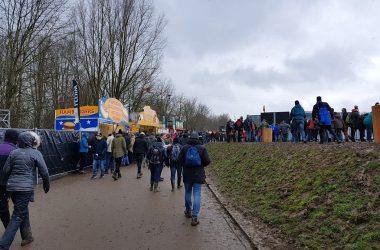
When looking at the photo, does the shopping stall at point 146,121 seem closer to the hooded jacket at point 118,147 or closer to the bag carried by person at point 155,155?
the hooded jacket at point 118,147

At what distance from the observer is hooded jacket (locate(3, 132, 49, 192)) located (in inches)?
217

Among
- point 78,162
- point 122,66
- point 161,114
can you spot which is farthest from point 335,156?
point 161,114

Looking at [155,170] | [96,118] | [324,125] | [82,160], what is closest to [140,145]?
[155,170]

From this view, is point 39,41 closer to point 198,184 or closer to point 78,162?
point 78,162

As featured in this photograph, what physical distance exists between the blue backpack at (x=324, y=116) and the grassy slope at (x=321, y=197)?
2.28 metres

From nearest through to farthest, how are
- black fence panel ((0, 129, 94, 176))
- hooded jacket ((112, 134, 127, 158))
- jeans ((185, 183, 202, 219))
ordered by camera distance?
1. jeans ((185, 183, 202, 219))
2. black fence panel ((0, 129, 94, 176))
3. hooded jacket ((112, 134, 127, 158))

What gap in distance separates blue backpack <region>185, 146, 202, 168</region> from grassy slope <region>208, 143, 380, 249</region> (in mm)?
1681

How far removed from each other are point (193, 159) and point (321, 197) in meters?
2.57

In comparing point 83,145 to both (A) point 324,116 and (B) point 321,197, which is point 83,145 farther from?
(B) point 321,197

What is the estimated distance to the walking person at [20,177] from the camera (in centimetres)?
543

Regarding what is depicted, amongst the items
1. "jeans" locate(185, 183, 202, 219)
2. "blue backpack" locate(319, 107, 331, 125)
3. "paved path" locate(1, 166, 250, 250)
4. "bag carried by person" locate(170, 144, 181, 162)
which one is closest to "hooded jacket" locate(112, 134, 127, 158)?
"paved path" locate(1, 166, 250, 250)

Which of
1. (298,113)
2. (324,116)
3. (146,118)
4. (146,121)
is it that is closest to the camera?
(324,116)

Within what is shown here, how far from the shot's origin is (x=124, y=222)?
293 inches

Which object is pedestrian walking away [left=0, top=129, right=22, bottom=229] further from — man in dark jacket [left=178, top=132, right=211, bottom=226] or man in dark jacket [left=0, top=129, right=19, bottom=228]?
man in dark jacket [left=178, top=132, right=211, bottom=226]
